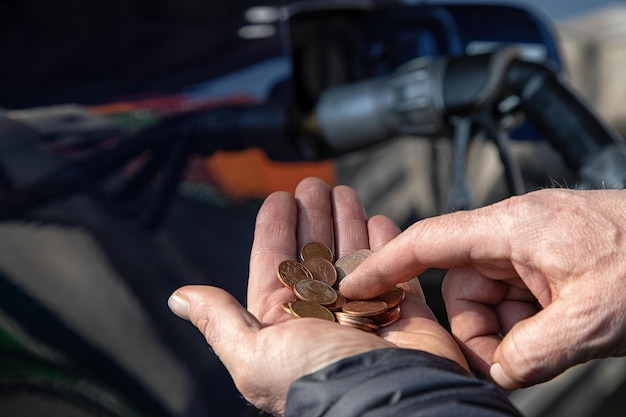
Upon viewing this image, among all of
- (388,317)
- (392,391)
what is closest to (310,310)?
(388,317)

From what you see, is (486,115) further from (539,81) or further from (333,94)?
(333,94)

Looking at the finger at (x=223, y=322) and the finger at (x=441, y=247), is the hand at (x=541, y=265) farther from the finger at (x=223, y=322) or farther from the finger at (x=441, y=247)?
the finger at (x=223, y=322)

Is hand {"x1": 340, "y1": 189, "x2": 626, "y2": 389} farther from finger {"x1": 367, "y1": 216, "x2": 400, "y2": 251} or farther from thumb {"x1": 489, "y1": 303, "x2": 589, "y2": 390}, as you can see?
finger {"x1": 367, "y1": 216, "x2": 400, "y2": 251}

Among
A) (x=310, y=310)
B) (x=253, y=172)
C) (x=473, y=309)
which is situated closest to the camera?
(x=310, y=310)

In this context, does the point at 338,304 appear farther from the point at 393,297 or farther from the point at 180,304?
the point at 180,304

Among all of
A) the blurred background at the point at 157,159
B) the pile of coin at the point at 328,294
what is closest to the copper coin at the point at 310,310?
the pile of coin at the point at 328,294
